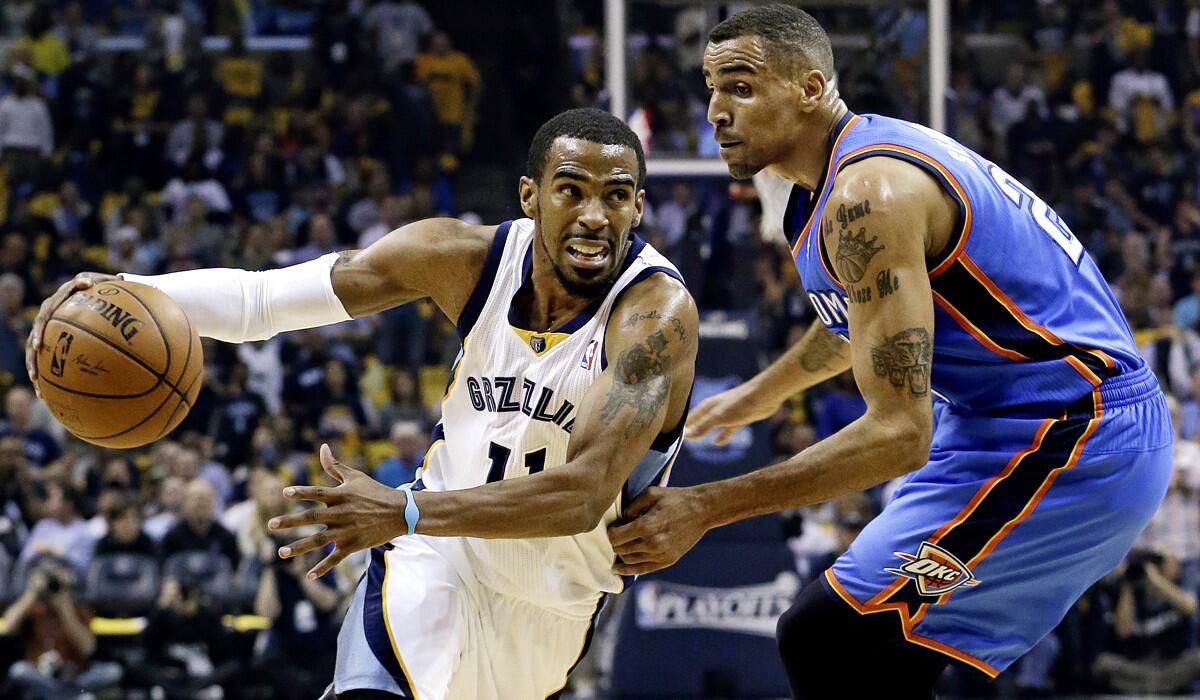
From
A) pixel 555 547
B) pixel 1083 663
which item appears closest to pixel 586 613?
pixel 555 547

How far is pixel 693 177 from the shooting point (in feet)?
27.2

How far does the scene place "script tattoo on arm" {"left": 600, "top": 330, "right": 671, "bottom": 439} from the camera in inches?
137

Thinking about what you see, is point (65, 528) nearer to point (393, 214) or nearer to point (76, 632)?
point (76, 632)

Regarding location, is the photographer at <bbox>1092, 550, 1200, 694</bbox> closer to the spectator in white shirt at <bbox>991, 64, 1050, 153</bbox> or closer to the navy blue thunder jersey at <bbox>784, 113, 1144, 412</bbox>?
the navy blue thunder jersey at <bbox>784, 113, 1144, 412</bbox>

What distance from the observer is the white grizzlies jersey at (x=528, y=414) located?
375cm

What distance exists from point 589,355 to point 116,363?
1.17m

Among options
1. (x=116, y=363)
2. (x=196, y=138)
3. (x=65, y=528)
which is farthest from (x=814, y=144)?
(x=196, y=138)

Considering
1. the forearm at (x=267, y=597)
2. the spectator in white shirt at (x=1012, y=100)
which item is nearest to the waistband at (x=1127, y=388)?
the forearm at (x=267, y=597)

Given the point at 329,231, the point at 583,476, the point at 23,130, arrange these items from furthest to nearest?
the point at 23,130 → the point at 329,231 → the point at 583,476

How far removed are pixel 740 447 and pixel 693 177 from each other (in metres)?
1.58

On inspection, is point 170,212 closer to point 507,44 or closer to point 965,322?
point 507,44

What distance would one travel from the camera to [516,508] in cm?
333

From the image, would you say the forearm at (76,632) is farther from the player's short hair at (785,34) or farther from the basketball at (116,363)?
the player's short hair at (785,34)

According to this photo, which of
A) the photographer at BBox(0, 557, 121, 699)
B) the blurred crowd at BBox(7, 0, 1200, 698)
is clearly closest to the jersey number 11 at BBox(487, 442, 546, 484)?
the blurred crowd at BBox(7, 0, 1200, 698)
